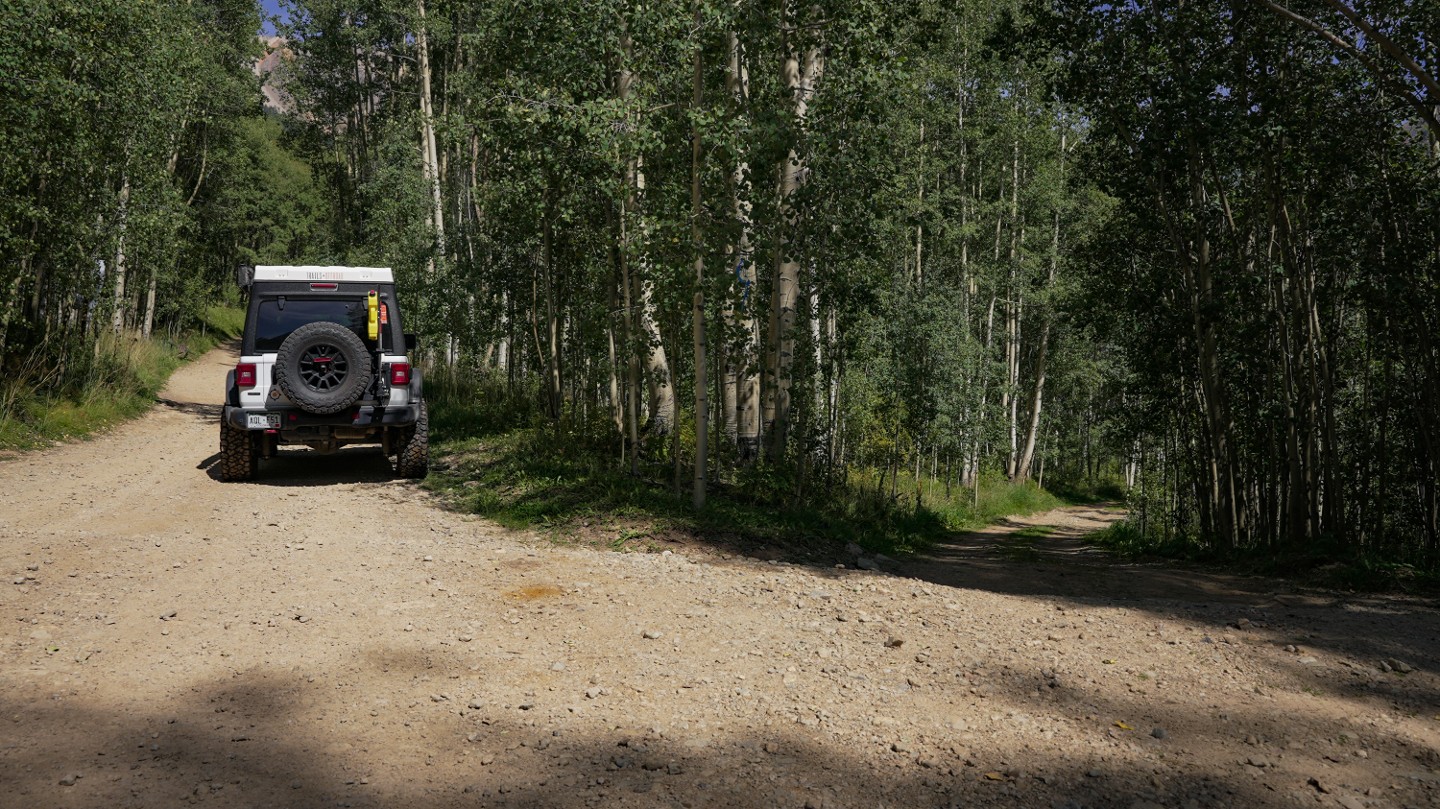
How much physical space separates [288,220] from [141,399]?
3214 centimetres

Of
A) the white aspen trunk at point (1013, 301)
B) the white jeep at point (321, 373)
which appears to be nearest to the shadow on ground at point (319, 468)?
the white jeep at point (321, 373)

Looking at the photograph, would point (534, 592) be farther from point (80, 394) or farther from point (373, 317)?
point (80, 394)

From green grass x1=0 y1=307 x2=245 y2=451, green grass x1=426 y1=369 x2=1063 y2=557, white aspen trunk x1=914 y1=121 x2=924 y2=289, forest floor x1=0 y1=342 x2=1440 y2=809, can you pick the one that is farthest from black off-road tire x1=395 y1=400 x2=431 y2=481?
white aspen trunk x1=914 y1=121 x2=924 y2=289

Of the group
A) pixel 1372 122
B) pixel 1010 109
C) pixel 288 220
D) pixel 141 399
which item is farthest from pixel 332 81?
pixel 1372 122

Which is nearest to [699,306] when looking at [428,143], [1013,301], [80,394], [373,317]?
[373,317]

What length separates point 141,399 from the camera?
64.6 feet

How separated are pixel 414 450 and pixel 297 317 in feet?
7.09

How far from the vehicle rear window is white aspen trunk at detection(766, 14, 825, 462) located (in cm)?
521

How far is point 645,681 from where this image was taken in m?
5.09

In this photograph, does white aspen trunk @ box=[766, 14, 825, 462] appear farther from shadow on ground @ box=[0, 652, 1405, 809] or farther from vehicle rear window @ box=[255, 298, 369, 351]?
shadow on ground @ box=[0, 652, 1405, 809]

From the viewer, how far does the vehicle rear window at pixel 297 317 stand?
1094 centimetres

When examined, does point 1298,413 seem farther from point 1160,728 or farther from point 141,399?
point 141,399

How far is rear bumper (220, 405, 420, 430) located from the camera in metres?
10.6

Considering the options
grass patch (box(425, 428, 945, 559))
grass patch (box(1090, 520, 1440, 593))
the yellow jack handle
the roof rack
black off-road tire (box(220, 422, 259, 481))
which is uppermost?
the roof rack
